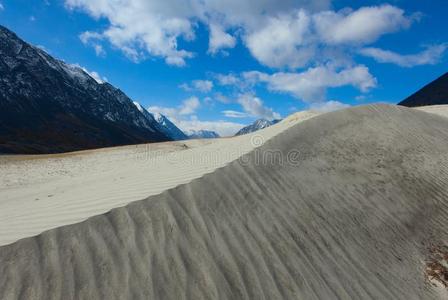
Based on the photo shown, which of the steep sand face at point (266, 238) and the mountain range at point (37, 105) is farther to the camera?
the mountain range at point (37, 105)

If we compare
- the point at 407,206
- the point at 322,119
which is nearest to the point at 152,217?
the point at 407,206

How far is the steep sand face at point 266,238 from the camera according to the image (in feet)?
13.3

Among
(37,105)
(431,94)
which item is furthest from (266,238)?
(37,105)

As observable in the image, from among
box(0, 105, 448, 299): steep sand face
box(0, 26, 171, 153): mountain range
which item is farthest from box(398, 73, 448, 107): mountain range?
box(0, 105, 448, 299): steep sand face

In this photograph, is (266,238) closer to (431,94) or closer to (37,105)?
(431,94)

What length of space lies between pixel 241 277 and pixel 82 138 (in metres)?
153

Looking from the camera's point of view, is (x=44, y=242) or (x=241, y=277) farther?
(x=241, y=277)

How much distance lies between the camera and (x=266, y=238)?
558cm

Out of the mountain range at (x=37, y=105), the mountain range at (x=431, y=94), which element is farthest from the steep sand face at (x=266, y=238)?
the mountain range at (x=431, y=94)

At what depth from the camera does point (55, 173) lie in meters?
21.8

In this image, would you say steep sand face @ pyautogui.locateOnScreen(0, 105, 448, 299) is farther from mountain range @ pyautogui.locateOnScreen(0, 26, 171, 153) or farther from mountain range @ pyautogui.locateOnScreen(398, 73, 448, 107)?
mountain range @ pyautogui.locateOnScreen(398, 73, 448, 107)

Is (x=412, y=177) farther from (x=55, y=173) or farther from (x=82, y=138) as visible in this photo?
(x=82, y=138)

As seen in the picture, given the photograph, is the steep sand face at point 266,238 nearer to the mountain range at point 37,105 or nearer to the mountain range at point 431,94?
the mountain range at point 37,105

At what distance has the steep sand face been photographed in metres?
4.06
